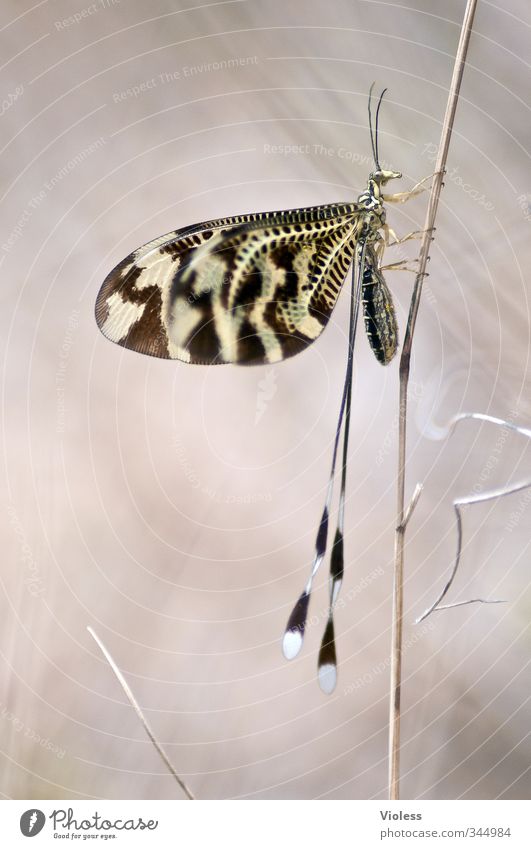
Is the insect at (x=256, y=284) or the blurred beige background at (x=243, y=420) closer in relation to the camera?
the insect at (x=256, y=284)

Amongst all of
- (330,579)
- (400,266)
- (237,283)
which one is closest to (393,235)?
(400,266)

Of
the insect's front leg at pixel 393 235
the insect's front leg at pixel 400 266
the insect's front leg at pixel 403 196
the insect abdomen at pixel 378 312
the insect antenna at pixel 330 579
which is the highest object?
the insect's front leg at pixel 403 196

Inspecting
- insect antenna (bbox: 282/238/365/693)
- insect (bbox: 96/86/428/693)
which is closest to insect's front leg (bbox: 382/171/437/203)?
insect (bbox: 96/86/428/693)

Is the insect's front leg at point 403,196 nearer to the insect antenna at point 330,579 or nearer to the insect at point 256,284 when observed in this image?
the insect at point 256,284

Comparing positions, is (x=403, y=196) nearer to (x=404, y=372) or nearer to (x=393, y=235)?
(x=393, y=235)

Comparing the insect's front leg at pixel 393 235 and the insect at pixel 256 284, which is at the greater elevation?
the insect's front leg at pixel 393 235

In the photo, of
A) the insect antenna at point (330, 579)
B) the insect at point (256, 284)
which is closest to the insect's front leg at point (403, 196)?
the insect at point (256, 284)

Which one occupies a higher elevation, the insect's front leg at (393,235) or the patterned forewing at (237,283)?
the insect's front leg at (393,235)

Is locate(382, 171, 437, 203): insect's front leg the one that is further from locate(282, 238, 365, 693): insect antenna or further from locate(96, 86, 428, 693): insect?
locate(282, 238, 365, 693): insect antenna

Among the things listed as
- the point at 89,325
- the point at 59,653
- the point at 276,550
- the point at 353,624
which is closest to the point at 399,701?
the point at 353,624
